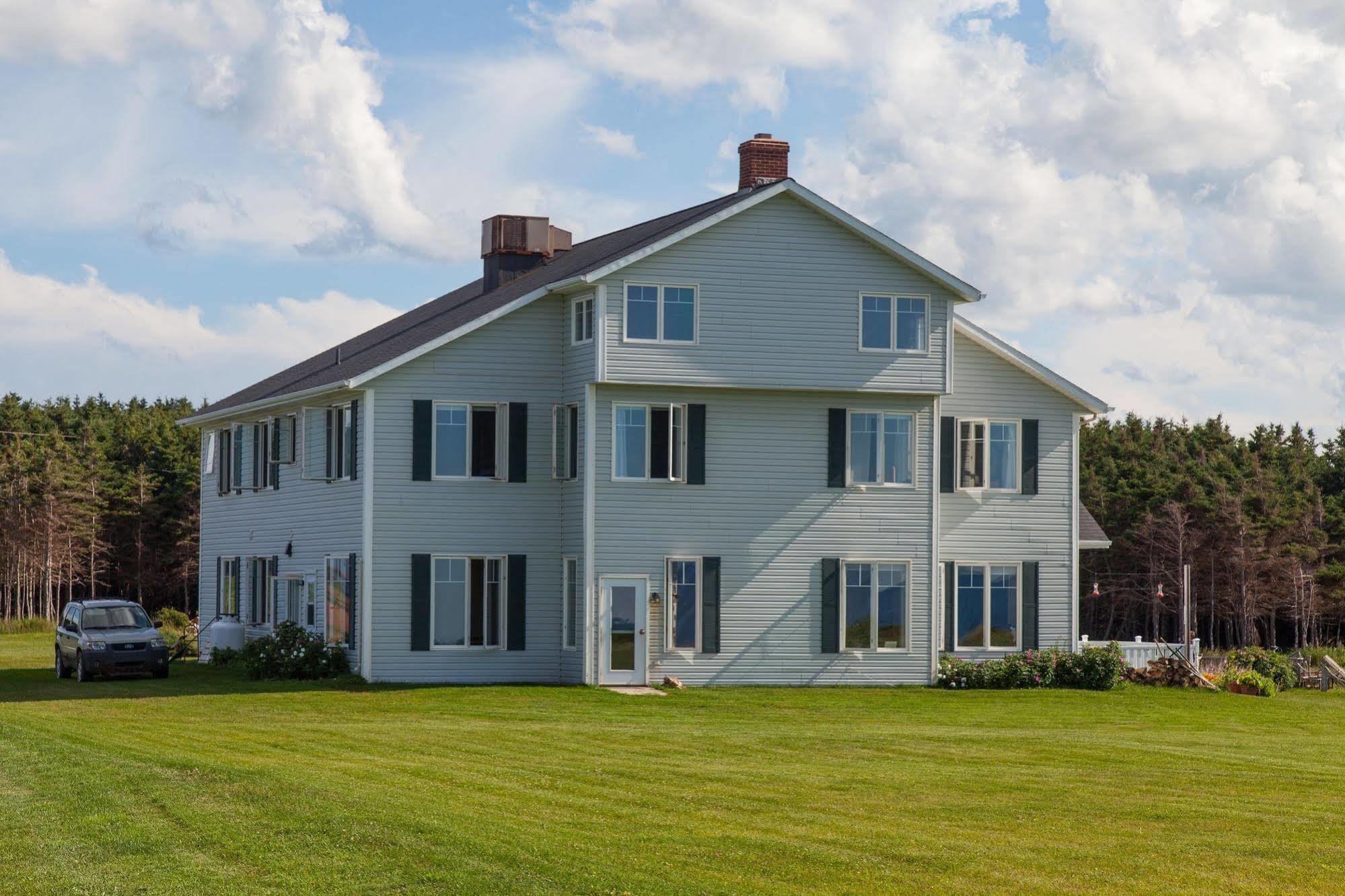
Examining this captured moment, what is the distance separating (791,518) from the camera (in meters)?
30.5

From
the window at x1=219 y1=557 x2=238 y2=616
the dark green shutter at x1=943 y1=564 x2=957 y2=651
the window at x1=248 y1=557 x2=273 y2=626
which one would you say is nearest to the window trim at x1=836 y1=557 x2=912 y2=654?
the dark green shutter at x1=943 y1=564 x2=957 y2=651

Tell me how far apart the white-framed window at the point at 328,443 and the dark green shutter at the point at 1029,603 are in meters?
13.8

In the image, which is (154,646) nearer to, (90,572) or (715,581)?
(715,581)

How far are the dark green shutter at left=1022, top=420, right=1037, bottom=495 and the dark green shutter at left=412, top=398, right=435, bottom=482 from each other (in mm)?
12305

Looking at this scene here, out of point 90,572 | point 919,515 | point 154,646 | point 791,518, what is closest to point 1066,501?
point 919,515

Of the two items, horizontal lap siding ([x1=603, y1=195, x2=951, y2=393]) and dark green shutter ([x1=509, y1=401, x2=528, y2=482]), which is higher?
horizontal lap siding ([x1=603, y1=195, x2=951, y2=393])

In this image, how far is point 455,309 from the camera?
118 feet

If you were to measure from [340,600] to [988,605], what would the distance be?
42.5ft

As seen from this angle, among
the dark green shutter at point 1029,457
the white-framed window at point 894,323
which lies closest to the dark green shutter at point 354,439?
the white-framed window at point 894,323

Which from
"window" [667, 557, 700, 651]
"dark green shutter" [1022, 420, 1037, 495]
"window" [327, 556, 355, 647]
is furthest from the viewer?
"dark green shutter" [1022, 420, 1037, 495]

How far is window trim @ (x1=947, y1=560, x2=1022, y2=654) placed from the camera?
32250 millimetres

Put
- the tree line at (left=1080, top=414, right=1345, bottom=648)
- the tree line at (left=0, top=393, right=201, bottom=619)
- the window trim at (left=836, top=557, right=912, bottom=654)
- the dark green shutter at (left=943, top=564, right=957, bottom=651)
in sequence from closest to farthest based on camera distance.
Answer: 1. the window trim at (left=836, top=557, right=912, bottom=654)
2. the dark green shutter at (left=943, top=564, right=957, bottom=651)
3. the tree line at (left=1080, top=414, right=1345, bottom=648)
4. the tree line at (left=0, top=393, right=201, bottom=619)

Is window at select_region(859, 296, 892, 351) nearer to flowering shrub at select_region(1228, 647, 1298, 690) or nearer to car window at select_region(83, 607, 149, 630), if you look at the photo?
flowering shrub at select_region(1228, 647, 1298, 690)

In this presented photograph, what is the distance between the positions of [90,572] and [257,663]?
41.7 m
